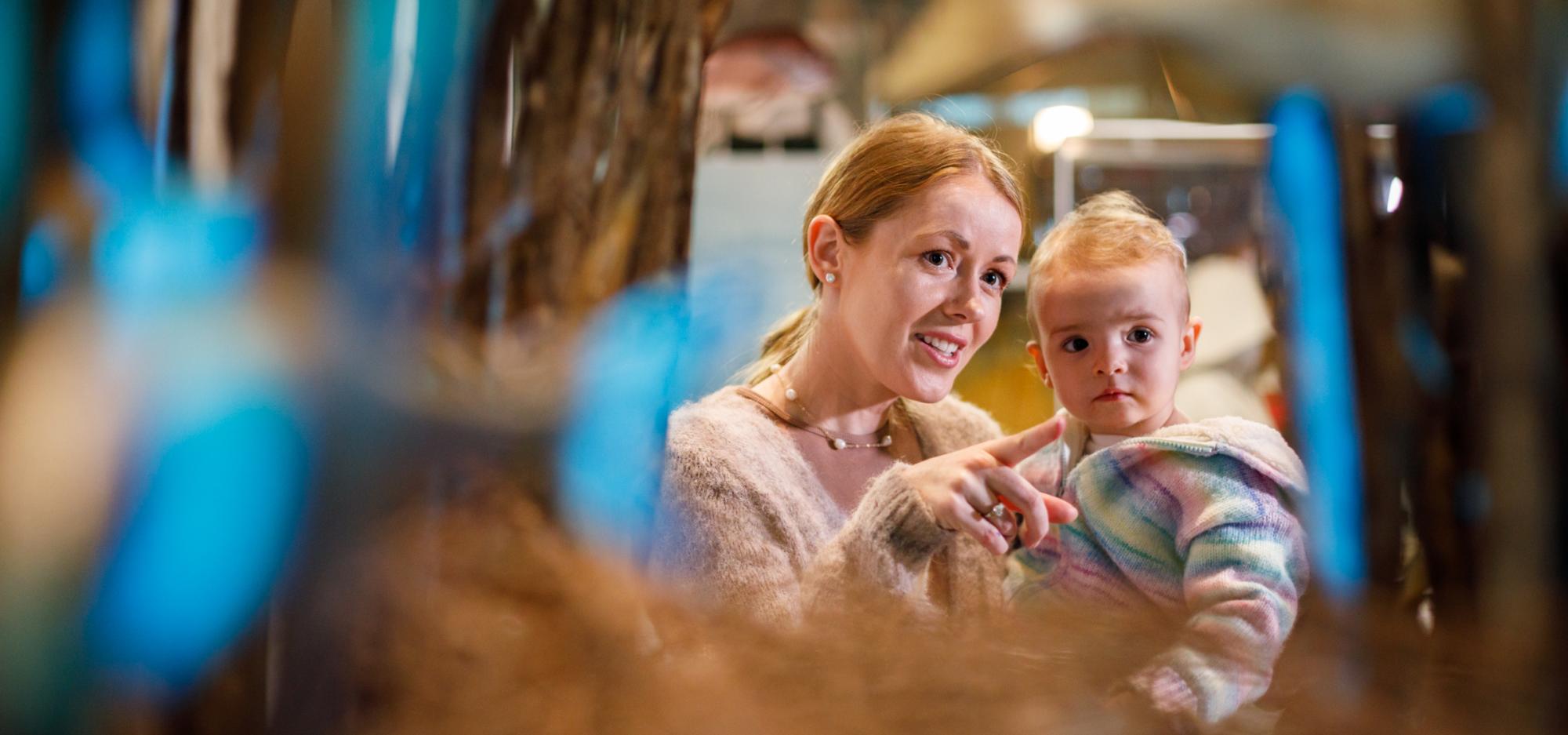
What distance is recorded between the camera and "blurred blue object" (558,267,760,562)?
326 millimetres

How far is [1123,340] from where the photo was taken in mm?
341

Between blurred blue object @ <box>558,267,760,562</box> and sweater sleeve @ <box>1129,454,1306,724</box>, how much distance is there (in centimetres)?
16

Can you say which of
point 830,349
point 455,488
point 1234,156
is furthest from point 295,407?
point 1234,156

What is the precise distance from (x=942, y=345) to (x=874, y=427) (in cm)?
4

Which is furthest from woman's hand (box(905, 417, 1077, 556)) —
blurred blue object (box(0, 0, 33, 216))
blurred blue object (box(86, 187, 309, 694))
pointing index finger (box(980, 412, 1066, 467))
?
blurred blue object (box(0, 0, 33, 216))

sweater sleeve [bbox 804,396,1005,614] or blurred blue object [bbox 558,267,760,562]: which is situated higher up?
blurred blue object [bbox 558,267,760,562]

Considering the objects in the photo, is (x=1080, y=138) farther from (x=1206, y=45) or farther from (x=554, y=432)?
(x=554, y=432)

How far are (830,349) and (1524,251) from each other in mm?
216

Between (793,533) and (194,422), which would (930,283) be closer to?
(793,533)

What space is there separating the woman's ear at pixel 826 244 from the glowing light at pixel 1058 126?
7 cm

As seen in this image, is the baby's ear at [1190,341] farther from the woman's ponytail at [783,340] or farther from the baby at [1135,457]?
the woman's ponytail at [783,340]

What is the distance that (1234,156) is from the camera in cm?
36

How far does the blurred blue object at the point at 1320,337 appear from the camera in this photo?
334mm

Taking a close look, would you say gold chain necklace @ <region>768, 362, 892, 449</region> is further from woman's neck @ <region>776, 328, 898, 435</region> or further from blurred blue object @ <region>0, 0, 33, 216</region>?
blurred blue object @ <region>0, 0, 33, 216</region>
